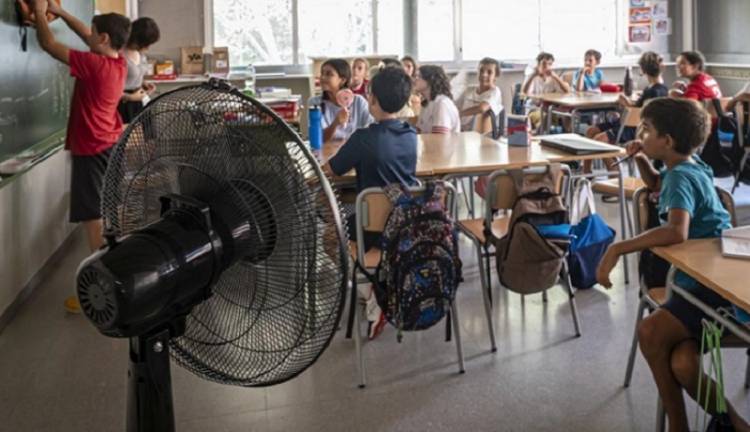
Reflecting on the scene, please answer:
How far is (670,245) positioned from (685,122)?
43 cm

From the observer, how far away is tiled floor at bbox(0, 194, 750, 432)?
2.37 m

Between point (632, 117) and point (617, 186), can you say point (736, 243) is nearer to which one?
point (617, 186)

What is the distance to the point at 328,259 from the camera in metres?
0.92

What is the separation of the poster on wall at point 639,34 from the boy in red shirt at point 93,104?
6918mm

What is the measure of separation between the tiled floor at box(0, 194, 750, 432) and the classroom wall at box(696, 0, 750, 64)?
5765 millimetres

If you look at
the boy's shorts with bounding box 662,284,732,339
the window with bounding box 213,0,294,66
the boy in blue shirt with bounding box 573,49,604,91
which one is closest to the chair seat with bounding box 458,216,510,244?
the boy's shorts with bounding box 662,284,732,339

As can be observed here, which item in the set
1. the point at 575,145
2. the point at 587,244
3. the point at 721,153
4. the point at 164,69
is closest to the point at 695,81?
the point at 721,153

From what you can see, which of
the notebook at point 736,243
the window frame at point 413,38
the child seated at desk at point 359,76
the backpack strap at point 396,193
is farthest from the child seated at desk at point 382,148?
the window frame at point 413,38

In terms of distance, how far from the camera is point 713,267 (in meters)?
1.72

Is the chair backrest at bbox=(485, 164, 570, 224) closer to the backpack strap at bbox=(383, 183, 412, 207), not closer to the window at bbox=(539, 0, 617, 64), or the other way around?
the backpack strap at bbox=(383, 183, 412, 207)

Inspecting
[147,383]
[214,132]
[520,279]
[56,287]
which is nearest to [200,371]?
[147,383]

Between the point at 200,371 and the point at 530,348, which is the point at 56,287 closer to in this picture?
the point at 530,348

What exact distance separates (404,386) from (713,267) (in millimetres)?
1204

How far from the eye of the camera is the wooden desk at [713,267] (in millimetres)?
1559
